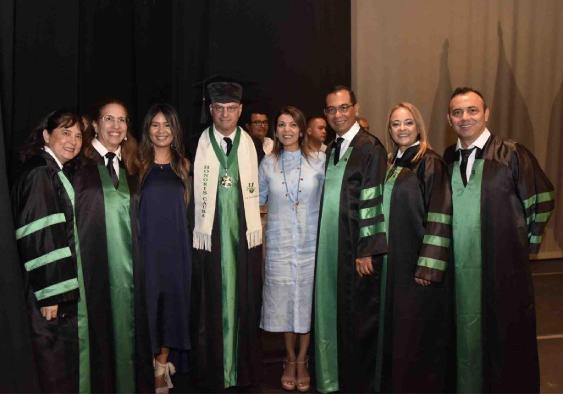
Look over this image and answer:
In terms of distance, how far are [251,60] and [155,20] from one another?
3.86 ft

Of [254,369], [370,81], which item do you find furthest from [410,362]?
[370,81]

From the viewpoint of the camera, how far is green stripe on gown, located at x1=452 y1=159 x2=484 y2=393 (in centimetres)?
336

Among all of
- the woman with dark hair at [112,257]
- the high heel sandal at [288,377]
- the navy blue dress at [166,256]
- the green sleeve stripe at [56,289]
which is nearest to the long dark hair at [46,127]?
the woman with dark hair at [112,257]

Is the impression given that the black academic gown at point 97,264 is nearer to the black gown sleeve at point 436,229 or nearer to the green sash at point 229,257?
the green sash at point 229,257

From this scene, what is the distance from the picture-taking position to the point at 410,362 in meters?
3.48

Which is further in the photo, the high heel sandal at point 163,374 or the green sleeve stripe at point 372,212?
the high heel sandal at point 163,374

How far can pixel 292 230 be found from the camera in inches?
151

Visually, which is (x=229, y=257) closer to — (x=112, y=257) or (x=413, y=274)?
(x=112, y=257)

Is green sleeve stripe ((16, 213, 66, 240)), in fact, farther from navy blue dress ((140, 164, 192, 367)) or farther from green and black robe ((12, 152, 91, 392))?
navy blue dress ((140, 164, 192, 367))

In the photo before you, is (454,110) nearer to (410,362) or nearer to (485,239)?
(485,239)

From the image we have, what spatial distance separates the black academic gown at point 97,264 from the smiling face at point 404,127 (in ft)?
5.27

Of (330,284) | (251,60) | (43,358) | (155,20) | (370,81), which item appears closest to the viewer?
(43,358)

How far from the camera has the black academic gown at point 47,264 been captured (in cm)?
300

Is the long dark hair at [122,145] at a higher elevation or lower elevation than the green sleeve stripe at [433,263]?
higher
